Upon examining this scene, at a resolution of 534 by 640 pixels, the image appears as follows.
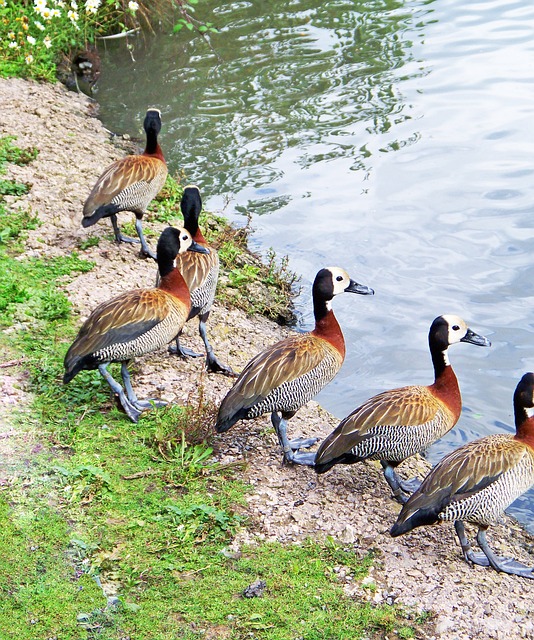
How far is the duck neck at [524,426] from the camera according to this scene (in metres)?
5.66

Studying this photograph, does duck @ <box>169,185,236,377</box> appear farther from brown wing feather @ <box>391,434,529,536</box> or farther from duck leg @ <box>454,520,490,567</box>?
duck leg @ <box>454,520,490,567</box>

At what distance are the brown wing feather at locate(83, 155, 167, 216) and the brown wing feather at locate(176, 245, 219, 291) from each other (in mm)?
1177

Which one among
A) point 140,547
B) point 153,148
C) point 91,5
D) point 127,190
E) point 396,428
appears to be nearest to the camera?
point 140,547

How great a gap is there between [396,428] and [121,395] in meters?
1.99

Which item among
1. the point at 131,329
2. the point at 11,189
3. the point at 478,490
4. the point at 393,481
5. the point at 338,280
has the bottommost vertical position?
the point at 393,481

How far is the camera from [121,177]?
8.29 meters

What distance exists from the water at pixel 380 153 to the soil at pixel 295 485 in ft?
3.46

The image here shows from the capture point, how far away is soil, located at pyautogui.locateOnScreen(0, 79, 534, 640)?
501 cm

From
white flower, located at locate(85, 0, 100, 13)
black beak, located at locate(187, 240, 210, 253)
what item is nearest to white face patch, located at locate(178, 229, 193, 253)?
black beak, located at locate(187, 240, 210, 253)

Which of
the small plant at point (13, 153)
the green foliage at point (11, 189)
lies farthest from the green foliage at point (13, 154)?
the green foliage at point (11, 189)

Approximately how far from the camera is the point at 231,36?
14.6m

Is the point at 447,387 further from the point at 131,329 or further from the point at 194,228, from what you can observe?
the point at 194,228

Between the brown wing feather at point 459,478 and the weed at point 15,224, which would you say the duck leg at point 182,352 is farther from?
the brown wing feather at point 459,478

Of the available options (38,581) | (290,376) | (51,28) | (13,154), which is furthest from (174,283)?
(51,28)
